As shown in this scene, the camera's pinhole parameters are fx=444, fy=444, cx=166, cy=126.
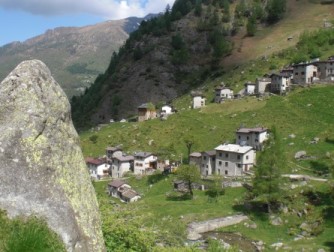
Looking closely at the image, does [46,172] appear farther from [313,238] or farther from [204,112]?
[204,112]

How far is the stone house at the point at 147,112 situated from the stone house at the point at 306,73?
139 feet

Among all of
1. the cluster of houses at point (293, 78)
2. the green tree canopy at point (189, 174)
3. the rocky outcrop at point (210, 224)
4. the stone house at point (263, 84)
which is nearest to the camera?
the rocky outcrop at point (210, 224)

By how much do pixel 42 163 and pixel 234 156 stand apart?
76836mm

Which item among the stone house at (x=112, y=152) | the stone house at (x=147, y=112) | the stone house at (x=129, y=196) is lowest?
the stone house at (x=129, y=196)

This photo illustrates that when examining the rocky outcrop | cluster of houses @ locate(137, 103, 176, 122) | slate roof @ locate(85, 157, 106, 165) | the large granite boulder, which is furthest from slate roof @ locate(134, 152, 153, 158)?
the large granite boulder

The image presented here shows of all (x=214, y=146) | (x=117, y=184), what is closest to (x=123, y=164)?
(x=117, y=184)

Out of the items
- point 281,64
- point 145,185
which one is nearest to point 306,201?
point 145,185

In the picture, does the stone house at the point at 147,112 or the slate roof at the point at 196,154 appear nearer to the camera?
the slate roof at the point at 196,154

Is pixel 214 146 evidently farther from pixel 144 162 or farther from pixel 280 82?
pixel 280 82

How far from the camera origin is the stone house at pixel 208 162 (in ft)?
296

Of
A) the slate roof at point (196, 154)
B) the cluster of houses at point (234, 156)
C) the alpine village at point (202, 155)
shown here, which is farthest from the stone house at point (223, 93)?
the slate roof at point (196, 154)

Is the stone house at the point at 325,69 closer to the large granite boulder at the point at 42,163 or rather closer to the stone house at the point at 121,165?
the stone house at the point at 121,165

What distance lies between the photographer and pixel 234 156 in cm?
8656

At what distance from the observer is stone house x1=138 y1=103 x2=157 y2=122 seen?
13559 centimetres
